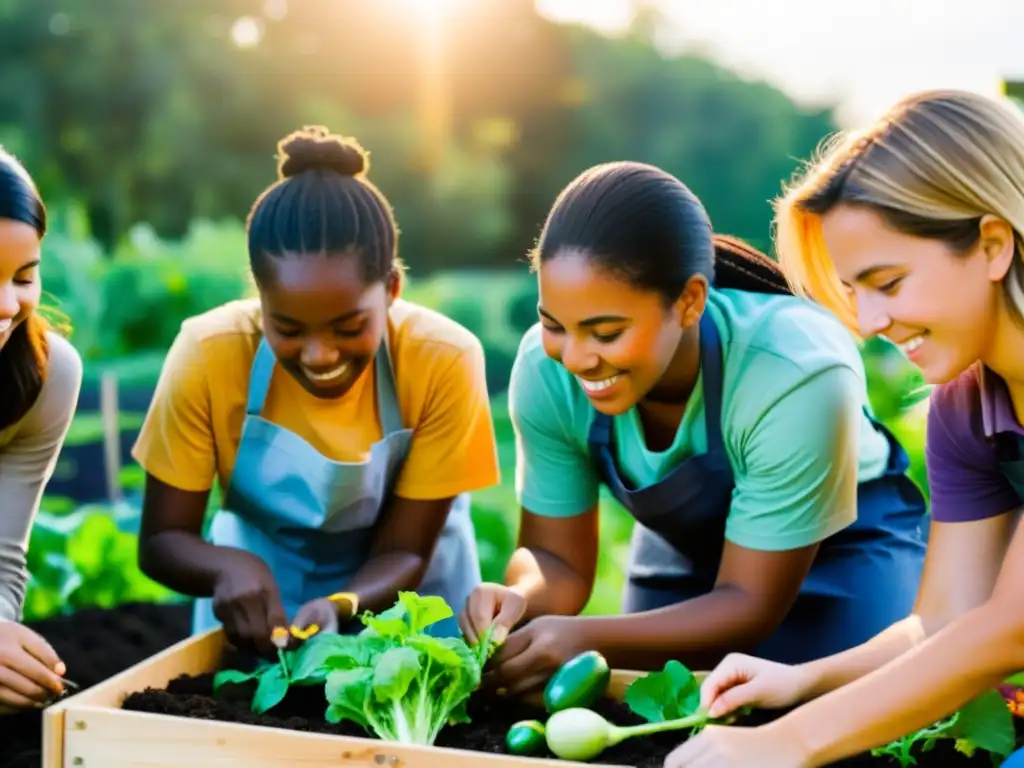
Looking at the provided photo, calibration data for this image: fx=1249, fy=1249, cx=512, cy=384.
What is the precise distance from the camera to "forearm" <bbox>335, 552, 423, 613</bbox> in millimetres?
2980

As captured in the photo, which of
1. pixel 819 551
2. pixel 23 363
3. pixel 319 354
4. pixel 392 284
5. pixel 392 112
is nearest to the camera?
pixel 319 354

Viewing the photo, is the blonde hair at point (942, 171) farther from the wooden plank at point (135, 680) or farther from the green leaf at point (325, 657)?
the wooden plank at point (135, 680)

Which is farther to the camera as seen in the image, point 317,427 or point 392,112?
point 392,112

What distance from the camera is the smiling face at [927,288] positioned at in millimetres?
2145

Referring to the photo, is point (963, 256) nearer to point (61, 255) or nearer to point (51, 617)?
point (51, 617)

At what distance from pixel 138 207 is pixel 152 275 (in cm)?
1040

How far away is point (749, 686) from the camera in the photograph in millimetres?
2363

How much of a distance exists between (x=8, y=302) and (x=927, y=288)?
6.05 ft

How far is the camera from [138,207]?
1805 cm

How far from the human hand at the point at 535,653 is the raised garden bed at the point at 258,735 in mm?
69

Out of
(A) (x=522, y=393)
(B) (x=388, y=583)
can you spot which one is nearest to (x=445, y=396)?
(A) (x=522, y=393)

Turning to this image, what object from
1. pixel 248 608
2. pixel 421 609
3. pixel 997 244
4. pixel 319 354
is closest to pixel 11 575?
pixel 248 608

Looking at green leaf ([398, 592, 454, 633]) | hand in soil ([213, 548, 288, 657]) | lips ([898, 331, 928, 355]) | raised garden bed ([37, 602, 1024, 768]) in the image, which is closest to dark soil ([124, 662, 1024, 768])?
raised garden bed ([37, 602, 1024, 768])

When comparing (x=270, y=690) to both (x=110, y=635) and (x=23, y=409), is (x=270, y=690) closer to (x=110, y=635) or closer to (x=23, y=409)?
(x=23, y=409)
